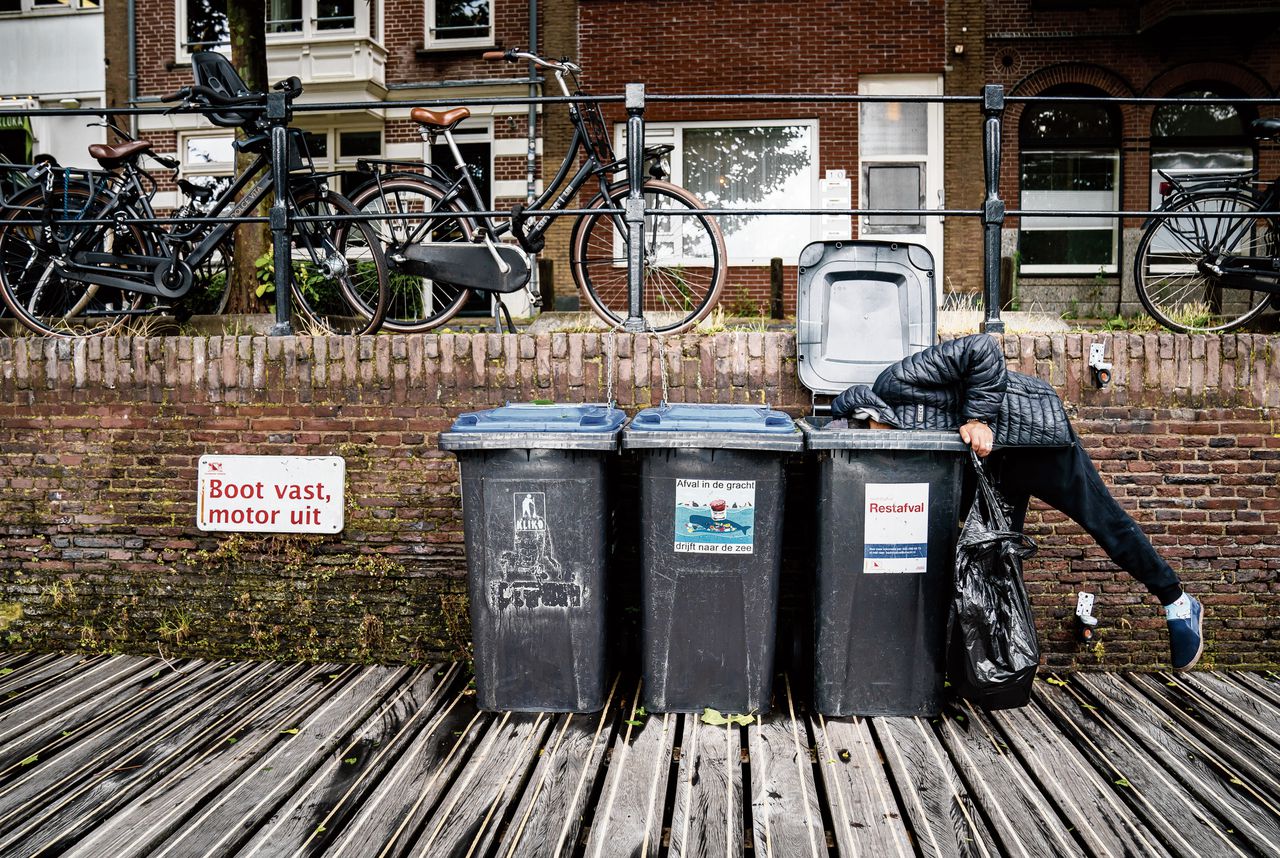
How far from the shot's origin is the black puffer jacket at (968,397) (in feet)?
10.8

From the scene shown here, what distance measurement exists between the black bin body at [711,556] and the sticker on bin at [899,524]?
1.16ft

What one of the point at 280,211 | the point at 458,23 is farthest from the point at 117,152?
the point at 458,23

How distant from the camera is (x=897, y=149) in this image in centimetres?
1352

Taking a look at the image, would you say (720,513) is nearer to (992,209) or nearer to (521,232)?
(992,209)

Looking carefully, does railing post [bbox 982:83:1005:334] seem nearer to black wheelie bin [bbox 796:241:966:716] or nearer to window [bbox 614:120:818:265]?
black wheelie bin [bbox 796:241:966:716]

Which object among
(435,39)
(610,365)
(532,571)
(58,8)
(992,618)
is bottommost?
(992,618)

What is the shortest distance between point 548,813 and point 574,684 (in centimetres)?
75

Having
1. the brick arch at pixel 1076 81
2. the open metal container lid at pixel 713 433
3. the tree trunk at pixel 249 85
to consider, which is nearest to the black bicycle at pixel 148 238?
the tree trunk at pixel 249 85

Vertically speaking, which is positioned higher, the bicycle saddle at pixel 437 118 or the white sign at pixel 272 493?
the bicycle saddle at pixel 437 118

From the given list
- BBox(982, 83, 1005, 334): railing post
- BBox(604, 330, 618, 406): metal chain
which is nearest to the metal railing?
BBox(982, 83, 1005, 334): railing post

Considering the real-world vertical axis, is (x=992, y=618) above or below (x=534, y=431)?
below

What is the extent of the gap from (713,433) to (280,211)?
2.54m

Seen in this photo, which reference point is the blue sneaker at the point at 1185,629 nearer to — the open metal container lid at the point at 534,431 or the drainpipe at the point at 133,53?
the open metal container lid at the point at 534,431

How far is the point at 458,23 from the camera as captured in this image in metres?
14.6
